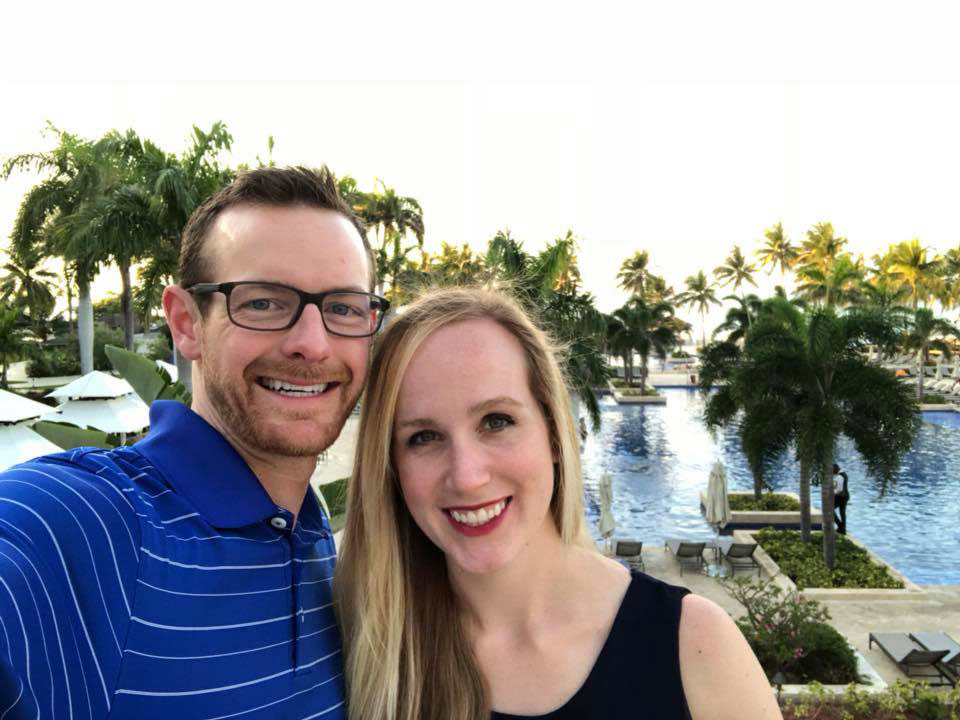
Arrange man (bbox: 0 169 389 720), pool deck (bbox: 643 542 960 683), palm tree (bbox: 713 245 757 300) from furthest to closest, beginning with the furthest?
palm tree (bbox: 713 245 757 300) → pool deck (bbox: 643 542 960 683) → man (bbox: 0 169 389 720)

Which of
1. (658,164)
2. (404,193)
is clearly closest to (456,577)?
(404,193)

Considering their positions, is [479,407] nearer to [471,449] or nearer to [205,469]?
[471,449]

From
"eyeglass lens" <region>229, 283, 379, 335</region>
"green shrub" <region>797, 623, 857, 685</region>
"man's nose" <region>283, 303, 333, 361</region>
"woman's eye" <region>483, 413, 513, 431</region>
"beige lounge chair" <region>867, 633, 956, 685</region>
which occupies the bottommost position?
"beige lounge chair" <region>867, 633, 956, 685</region>

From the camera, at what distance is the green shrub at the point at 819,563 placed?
12.8 m

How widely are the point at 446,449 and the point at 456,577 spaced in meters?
0.52

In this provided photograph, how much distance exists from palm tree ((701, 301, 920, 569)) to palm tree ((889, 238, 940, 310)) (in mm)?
39786

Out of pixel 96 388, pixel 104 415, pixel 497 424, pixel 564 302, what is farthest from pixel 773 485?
pixel 497 424

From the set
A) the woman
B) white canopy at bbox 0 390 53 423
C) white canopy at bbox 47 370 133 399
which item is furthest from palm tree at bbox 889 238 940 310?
the woman

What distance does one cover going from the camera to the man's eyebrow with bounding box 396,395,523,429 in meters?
2.06

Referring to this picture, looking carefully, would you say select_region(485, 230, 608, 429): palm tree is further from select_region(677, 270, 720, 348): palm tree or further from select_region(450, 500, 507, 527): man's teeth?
select_region(677, 270, 720, 348): palm tree

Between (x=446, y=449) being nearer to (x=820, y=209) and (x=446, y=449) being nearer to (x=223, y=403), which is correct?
(x=223, y=403)

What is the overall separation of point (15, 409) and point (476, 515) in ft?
40.8

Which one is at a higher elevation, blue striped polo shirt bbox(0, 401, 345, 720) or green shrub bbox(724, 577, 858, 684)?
blue striped polo shirt bbox(0, 401, 345, 720)

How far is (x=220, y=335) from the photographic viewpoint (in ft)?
6.60
